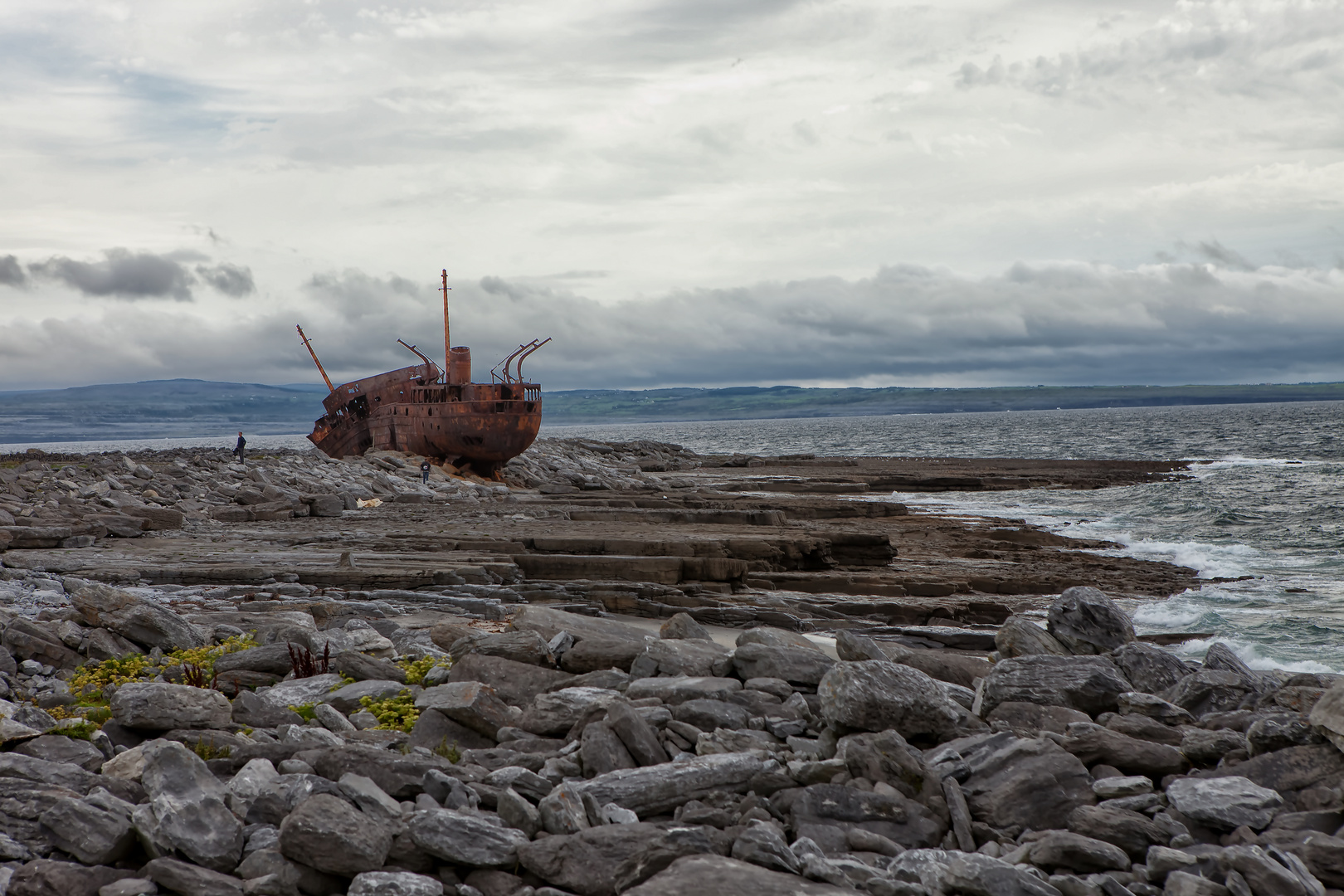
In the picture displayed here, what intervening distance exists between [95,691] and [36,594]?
529 cm

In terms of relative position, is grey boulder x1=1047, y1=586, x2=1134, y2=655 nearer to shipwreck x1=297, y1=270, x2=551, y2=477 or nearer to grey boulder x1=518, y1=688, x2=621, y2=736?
grey boulder x1=518, y1=688, x2=621, y2=736

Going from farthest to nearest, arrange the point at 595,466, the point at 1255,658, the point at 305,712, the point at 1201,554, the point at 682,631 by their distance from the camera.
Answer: the point at 595,466
the point at 1201,554
the point at 1255,658
the point at 682,631
the point at 305,712

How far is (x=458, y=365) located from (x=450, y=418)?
A: 2888 mm

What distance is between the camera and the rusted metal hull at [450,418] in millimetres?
39562

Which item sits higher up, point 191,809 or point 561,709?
point 191,809

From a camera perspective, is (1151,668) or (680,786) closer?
(680,786)

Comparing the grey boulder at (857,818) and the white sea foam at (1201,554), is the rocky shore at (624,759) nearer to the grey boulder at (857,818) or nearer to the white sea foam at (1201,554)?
the grey boulder at (857,818)

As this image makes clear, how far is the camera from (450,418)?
130 feet

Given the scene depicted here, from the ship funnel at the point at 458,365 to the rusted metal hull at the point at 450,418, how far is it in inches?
18.0

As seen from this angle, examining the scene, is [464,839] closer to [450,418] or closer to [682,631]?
[682,631]

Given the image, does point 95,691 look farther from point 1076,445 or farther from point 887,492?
point 1076,445

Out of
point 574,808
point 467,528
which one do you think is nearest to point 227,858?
point 574,808

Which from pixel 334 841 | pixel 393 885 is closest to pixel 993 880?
pixel 393 885

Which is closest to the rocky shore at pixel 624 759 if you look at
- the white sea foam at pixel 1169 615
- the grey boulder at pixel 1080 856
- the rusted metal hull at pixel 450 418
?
the grey boulder at pixel 1080 856
